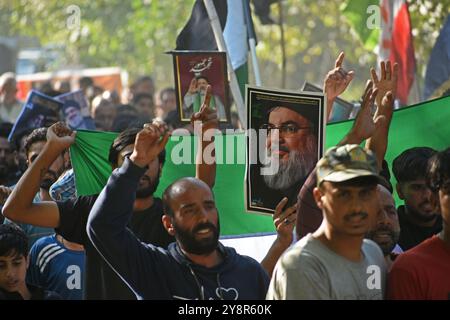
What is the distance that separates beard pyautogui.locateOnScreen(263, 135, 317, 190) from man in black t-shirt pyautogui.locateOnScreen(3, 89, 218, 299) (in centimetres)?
39

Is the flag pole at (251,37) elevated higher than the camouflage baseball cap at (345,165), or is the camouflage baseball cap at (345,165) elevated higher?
the flag pole at (251,37)

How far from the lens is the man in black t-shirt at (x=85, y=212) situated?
20.7ft

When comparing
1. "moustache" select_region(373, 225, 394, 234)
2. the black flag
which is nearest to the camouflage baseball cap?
"moustache" select_region(373, 225, 394, 234)

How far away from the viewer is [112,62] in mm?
34656

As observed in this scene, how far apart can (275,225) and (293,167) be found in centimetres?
34

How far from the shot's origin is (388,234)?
20.7ft

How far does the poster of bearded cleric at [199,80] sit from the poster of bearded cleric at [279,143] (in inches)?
64.6

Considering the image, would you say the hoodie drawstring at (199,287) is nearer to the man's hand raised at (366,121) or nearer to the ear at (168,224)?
the ear at (168,224)

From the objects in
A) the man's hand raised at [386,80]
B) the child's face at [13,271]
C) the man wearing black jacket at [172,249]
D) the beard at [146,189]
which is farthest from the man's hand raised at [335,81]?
the child's face at [13,271]

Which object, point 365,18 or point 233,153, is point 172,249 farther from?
point 365,18

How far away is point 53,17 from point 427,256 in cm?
2236

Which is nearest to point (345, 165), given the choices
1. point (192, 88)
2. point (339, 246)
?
point (339, 246)
